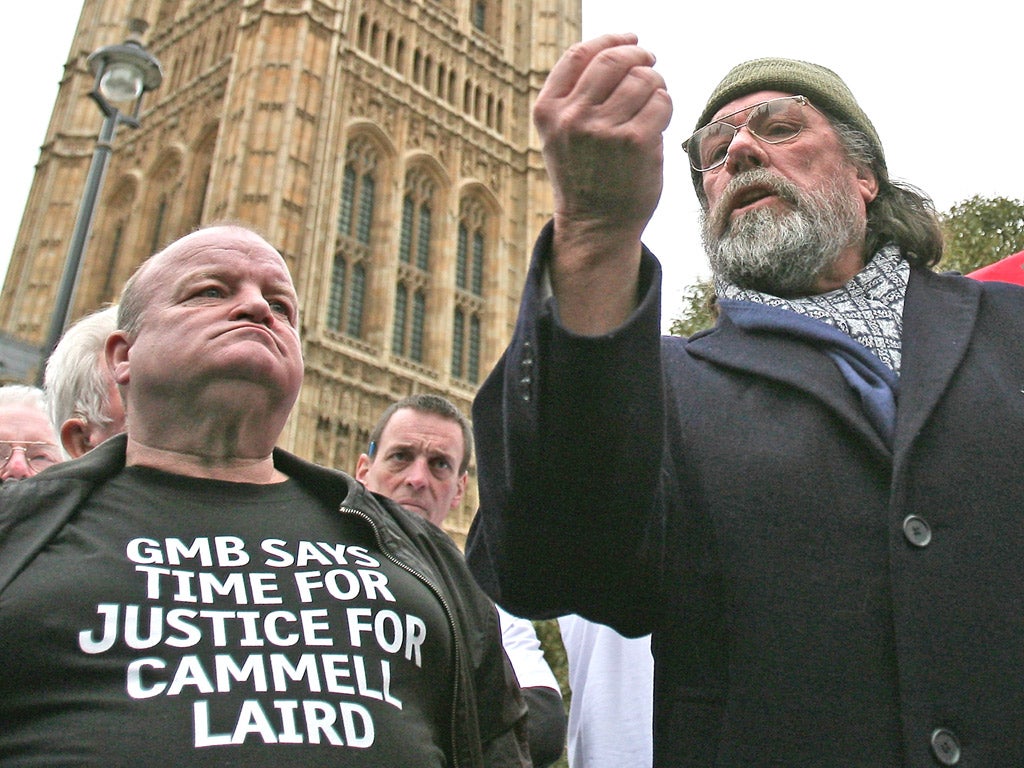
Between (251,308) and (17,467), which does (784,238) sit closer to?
(251,308)

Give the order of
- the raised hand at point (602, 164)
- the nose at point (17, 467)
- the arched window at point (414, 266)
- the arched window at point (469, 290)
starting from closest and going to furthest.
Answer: the raised hand at point (602, 164) < the nose at point (17, 467) < the arched window at point (414, 266) < the arched window at point (469, 290)

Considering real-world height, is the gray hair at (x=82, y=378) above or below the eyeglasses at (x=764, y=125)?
below

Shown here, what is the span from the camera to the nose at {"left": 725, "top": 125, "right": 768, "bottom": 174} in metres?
1.65

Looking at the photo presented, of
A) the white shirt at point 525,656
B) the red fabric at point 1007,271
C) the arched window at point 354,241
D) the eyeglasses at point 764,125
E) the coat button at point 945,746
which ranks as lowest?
the coat button at point 945,746

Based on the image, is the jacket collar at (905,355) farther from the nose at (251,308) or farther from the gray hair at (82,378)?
the gray hair at (82,378)

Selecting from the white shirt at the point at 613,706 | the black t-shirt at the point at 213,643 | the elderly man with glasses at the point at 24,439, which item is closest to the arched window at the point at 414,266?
the elderly man with glasses at the point at 24,439

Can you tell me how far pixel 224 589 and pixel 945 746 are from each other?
1013 mm

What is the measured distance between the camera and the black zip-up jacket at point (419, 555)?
1551 millimetres

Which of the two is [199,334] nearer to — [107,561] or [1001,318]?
[107,561]

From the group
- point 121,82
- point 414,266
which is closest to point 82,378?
point 121,82

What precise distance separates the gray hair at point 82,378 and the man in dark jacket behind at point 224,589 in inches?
20.3

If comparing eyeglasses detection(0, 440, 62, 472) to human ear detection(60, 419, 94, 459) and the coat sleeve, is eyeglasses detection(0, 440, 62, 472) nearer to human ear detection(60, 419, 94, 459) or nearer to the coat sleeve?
human ear detection(60, 419, 94, 459)

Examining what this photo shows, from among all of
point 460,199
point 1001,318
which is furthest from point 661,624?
point 460,199

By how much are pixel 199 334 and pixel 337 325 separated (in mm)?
19126
